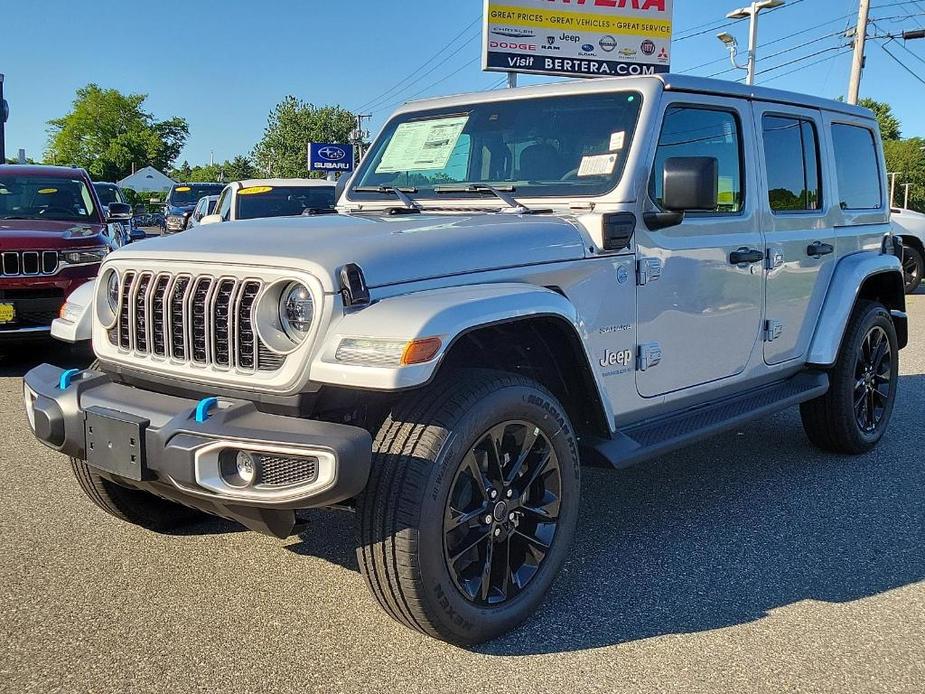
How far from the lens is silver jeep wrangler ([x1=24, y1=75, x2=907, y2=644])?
2.76 m

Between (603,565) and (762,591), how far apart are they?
0.62 m

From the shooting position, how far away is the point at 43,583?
3.49 m

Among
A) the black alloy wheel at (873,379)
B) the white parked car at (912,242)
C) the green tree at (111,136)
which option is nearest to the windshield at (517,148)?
the black alloy wheel at (873,379)

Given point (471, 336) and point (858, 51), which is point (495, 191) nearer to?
point (471, 336)

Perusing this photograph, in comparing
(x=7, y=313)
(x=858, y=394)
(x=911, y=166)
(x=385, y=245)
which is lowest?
(x=858, y=394)

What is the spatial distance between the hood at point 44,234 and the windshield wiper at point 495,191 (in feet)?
15.9

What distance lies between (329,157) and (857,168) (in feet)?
94.9

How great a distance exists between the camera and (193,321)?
9.96 ft

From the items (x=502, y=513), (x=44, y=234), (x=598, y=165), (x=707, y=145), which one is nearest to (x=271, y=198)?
(x=44, y=234)

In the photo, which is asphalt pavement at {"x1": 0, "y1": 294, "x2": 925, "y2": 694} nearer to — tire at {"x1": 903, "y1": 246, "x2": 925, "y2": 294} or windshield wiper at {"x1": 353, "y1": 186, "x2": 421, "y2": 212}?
windshield wiper at {"x1": 353, "y1": 186, "x2": 421, "y2": 212}

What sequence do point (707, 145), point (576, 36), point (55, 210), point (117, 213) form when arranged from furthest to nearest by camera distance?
point (576, 36)
point (117, 213)
point (55, 210)
point (707, 145)

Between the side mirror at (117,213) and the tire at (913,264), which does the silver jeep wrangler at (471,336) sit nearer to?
the side mirror at (117,213)

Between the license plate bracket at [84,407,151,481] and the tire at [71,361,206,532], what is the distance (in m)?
0.73

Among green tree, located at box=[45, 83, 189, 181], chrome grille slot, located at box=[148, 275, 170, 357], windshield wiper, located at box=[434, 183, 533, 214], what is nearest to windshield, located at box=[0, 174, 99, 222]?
windshield wiper, located at box=[434, 183, 533, 214]
